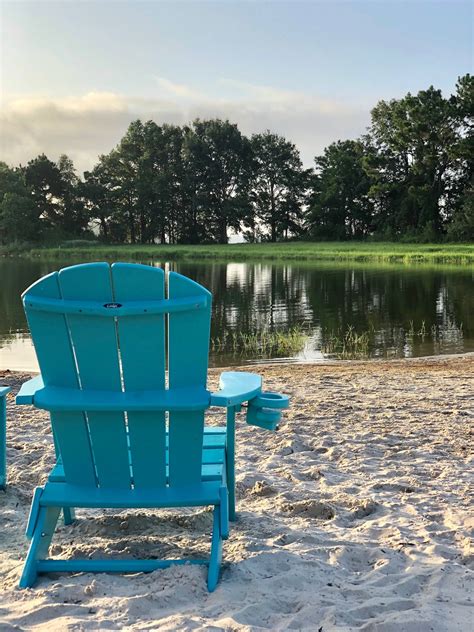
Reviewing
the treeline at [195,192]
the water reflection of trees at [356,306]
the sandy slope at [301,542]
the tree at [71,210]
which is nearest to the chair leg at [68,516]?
the sandy slope at [301,542]

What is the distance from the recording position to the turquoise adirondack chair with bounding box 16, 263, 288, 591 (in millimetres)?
2373

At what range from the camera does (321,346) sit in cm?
1183

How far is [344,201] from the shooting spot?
191ft

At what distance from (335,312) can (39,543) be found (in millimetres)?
14397

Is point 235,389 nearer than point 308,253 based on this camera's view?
Yes

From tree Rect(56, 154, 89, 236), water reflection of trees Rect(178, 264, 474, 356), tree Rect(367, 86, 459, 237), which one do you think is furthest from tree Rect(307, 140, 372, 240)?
water reflection of trees Rect(178, 264, 474, 356)

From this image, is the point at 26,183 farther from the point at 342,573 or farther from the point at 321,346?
the point at 342,573

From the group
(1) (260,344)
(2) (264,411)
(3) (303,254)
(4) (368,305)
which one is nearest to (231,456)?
(2) (264,411)

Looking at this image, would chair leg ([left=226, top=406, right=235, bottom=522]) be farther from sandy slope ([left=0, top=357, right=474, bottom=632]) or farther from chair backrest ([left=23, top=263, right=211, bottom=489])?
chair backrest ([left=23, top=263, right=211, bottom=489])

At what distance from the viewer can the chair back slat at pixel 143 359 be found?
7.73 feet

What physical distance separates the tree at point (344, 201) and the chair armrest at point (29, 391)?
5593 centimetres

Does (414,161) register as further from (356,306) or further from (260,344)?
(260,344)

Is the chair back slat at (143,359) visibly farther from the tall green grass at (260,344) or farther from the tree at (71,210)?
the tree at (71,210)

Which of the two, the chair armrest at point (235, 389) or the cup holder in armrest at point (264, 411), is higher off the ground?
the chair armrest at point (235, 389)
